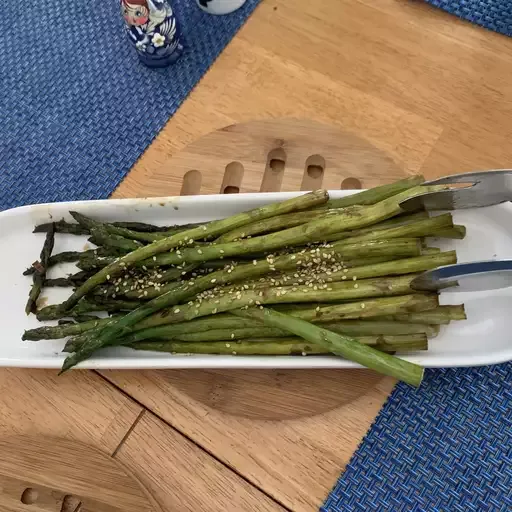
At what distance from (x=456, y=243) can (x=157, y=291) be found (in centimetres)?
93

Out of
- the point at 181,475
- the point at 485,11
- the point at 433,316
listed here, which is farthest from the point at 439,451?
the point at 485,11

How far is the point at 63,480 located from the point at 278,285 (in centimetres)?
88

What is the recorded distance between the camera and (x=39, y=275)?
1.88 m

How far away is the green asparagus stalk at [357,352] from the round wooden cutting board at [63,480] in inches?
26.3

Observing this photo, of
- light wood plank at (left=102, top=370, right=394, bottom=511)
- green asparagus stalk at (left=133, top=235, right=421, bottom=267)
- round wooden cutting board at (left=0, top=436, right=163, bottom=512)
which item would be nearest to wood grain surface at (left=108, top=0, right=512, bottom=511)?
light wood plank at (left=102, top=370, right=394, bottom=511)

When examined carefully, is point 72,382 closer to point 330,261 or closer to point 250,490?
point 250,490

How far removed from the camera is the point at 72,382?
186 centimetres

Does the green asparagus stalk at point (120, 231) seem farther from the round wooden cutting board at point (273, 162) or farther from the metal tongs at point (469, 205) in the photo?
A: the metal tongs at point (469, 205)

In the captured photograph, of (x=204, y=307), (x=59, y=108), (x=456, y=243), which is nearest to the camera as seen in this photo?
(x=204, y=307)

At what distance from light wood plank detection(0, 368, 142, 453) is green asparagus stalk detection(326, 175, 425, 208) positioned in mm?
904

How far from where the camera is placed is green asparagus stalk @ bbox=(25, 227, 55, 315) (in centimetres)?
187

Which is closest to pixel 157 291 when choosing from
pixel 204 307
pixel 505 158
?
pixel 204 307

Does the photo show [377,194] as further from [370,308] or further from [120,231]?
[120,231]

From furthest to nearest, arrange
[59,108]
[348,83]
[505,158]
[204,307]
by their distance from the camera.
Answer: [59,108] → [348,83] → [505,158] → [204,307]
